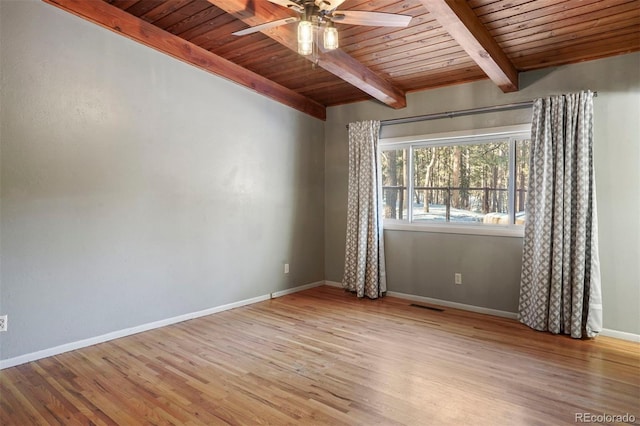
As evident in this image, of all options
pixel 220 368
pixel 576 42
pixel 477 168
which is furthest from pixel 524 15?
pixel 220 368

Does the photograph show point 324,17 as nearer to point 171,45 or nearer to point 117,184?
point 171,45

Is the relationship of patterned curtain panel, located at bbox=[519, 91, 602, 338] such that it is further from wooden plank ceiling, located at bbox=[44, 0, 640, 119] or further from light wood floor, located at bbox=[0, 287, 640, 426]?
wooden plank ceiling, located at bbox=[44, 0, 640, 119]

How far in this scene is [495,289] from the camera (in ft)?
12.8

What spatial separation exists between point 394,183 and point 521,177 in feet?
4.72

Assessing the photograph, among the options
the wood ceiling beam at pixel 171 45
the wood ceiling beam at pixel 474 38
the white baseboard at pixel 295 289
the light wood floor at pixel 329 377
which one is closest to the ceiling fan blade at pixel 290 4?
the wood ceiling beam at pixel 474 38

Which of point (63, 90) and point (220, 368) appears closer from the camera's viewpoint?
point (220, 368)

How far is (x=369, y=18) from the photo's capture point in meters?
2.13

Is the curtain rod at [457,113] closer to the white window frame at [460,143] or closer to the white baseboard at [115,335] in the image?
the white window frame at [460,143]

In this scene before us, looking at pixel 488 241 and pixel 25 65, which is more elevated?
pixel 25 65

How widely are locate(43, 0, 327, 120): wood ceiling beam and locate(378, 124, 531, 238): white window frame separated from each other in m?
1.47

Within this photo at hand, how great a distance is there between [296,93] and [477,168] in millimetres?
2400

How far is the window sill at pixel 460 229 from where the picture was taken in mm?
3812

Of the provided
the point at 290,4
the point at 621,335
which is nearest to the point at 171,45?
the point at 290,4

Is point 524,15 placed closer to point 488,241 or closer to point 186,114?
point 488,241
